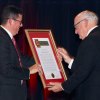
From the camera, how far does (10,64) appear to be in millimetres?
4125

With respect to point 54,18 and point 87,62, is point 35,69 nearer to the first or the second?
point 87,62

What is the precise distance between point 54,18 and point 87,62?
2.50 m

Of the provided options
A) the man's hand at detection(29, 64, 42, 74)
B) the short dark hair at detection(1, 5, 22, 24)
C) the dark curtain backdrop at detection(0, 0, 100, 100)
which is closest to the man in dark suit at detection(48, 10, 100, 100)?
the man's hand at detection(29, 64, 42, 74)

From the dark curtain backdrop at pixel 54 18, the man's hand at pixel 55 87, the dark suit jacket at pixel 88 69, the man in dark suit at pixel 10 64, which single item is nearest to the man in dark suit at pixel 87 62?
the dark suit jacket at pixel 88 69

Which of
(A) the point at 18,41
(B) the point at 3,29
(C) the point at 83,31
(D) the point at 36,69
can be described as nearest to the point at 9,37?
(B) the point at 3,29

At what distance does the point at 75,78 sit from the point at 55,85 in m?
0.49

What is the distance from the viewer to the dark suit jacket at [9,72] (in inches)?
162

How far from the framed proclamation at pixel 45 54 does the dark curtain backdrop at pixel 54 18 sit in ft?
5.09

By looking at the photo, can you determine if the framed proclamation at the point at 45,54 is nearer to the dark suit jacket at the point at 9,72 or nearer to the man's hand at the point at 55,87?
the man's hand at the point at 55,87

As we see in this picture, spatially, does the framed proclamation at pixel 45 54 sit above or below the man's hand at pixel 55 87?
above

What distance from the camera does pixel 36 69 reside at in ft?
14.8

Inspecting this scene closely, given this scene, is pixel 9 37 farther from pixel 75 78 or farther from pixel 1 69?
pixel 75 78

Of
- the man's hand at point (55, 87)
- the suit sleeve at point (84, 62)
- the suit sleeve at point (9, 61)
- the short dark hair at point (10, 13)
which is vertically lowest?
the man's hand at point (55, 87)

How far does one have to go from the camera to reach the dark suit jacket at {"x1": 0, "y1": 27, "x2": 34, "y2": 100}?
13.5ft
